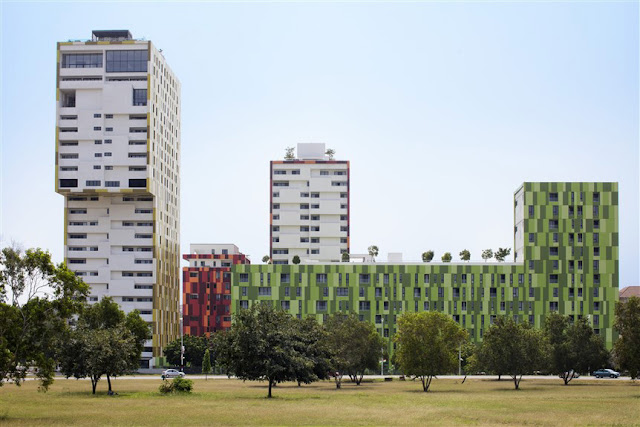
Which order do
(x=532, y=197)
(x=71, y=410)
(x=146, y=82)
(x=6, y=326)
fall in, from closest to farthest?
1. (x=6, y=326)
2. (x=71, y=410)
3. (x=532, y=197)
4. (x=146, y=82)

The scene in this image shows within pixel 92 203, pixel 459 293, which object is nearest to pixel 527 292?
pixel 459 293

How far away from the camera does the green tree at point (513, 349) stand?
3888 inches

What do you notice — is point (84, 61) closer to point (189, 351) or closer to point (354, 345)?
point (189, 351)

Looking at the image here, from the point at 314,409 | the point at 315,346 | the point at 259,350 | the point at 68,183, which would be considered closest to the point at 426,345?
the point at 315,346

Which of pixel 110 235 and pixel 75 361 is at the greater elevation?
pixel 110 235

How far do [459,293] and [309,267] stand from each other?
30.0 m

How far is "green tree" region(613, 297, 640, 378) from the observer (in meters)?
83.6

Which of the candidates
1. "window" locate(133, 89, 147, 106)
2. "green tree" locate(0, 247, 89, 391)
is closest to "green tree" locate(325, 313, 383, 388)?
"green tree" locate(0, 247, 89, 391)

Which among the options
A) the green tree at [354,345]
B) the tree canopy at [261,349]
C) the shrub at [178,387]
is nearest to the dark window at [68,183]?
the green tree at [354,345]

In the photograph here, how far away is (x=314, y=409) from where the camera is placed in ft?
200

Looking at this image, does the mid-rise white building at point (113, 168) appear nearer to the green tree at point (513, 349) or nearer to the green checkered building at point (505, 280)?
the green checkered building at point (505, 280)

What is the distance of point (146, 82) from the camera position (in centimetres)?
17712

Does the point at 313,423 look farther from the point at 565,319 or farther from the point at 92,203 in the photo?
the point at 92,203

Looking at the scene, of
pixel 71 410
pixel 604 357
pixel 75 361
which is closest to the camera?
pixel 71 410
